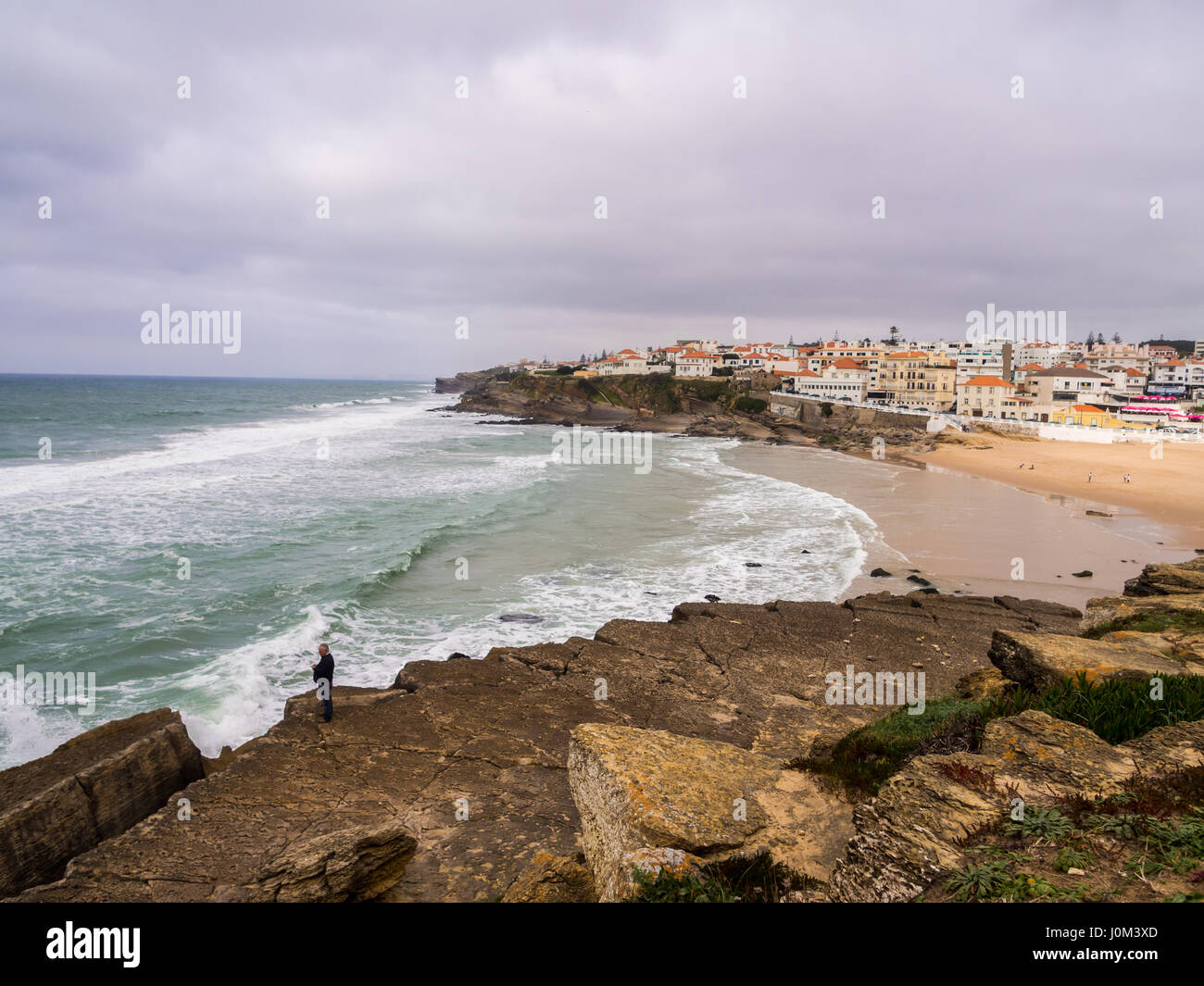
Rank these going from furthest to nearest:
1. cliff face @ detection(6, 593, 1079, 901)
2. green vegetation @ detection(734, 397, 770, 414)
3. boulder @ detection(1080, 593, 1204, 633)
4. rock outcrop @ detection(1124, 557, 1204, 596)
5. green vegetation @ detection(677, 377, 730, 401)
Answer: green vegetation @ detection(677, 377, 730, 401), green vegetation @ detection(734, 397, 770, 414), rock outcrop @ detection(1124, 557, 1204, 596), boulder @ detection(1080, 593, 1204, 633), cliff face @ detection(6, 593, 1079, 901)

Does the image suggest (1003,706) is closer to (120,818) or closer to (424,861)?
(424,861)

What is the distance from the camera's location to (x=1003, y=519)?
31.6m

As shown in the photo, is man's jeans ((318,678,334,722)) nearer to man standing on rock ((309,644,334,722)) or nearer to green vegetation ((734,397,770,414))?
man standing on rock ((309,644,334,722))

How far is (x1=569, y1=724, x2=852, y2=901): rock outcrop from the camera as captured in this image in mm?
5188

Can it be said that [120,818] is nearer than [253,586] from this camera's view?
Yes

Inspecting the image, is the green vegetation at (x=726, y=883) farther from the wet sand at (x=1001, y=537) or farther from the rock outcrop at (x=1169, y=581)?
the wet sand at (x=1001, y=537)

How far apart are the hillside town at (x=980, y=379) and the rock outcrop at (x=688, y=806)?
79.2 meters

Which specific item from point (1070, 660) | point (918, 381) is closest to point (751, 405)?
point (918, 381)

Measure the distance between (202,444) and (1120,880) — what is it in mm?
65913

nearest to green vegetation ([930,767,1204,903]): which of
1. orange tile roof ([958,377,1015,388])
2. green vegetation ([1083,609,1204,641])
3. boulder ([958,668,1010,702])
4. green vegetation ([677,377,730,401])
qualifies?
boulder ([958,668,1010,702])

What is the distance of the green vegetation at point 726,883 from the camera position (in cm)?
434

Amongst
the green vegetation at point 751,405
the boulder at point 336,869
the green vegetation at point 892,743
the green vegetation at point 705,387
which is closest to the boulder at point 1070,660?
the green vegetation at point 892,743

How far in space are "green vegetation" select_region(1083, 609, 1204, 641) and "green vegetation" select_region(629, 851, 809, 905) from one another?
9.26 metres

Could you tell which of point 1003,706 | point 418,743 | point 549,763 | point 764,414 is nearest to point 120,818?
point 418,743
